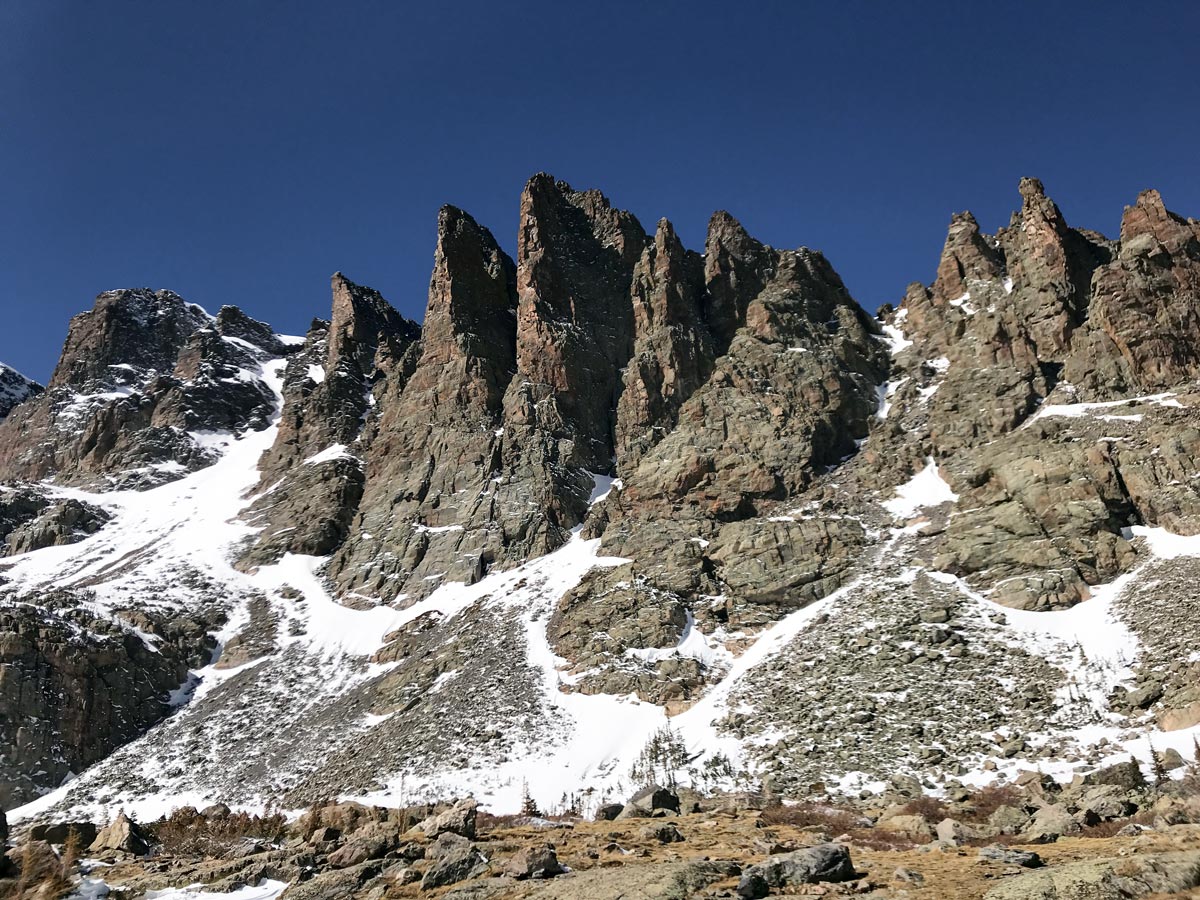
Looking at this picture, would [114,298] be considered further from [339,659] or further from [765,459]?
[765,459]

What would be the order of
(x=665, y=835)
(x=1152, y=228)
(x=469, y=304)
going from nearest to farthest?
(x=665, y=835), (x=1152, y=228), (x=469, y=304)

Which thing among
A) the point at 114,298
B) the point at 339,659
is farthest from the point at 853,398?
the point at 114,298

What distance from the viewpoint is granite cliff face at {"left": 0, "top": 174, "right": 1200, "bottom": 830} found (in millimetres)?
42469

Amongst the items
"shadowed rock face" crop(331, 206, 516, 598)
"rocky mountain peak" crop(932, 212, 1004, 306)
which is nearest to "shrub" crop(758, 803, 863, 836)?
"shadowed rock face" crop(331, 206, 516, 598)

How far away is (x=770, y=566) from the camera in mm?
58844

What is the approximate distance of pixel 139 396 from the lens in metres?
144

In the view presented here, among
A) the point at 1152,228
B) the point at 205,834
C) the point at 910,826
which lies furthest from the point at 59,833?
the point at 1152,228

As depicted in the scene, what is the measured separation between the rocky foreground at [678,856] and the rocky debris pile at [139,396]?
126 m

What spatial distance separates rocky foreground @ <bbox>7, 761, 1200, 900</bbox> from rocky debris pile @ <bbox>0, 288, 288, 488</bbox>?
12577 cm

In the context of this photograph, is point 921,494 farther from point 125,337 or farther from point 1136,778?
point 125,337

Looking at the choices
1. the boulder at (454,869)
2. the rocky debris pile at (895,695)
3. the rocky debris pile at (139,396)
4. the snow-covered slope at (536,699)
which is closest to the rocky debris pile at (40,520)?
the rocky debris pile at (139,396)

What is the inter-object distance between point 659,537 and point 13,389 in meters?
192

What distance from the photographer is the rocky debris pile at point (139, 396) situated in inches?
5177

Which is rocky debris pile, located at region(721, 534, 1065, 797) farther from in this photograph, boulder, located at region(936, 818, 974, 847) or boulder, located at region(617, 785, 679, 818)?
boulder, located at region(936, 818, 974, 847)
